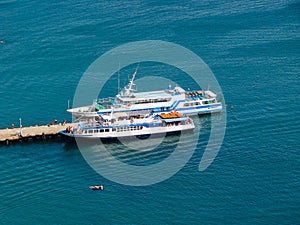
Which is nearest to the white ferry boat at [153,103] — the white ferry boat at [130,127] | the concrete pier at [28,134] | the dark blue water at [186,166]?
the dark blue water at [186,166]

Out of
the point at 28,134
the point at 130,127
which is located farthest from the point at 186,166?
the point at 28,134

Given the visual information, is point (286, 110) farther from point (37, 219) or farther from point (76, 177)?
point (37, 219)

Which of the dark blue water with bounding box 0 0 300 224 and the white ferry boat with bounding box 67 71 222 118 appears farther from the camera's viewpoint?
the white ferry boat with bounding box 67 71 222 118

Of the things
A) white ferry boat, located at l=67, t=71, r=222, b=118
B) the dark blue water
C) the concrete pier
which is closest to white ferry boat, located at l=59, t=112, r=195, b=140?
the concrete pier

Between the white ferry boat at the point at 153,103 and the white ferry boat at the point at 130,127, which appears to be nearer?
the white ferry boat at the point at 130,127

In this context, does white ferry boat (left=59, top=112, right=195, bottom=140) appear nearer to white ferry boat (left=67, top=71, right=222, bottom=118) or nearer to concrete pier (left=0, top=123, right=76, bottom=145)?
concrete pier (left=0, top=123, right=76, bottom=145)

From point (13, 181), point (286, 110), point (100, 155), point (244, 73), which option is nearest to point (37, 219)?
point (13, 181)

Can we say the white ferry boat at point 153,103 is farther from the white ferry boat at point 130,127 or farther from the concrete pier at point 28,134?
the concrete pier at point 28,134

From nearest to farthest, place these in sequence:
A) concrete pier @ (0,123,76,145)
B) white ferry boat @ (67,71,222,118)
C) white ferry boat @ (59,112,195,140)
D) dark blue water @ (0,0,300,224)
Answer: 1. dark blue water @ (0,0,300,224)
2. concrete pier @ (0,123,76,145)
3. white ferry boat @ (59,112,195,140)
4. white ferry boat @ (67,71,222,118)
